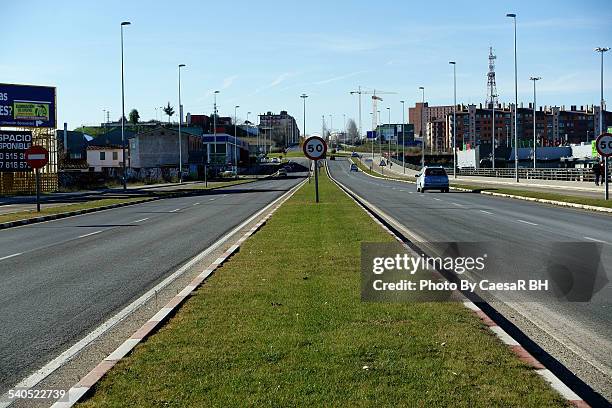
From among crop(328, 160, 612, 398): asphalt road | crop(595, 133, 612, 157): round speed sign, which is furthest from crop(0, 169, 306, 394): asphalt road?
crop(595, 133, 612, 157): round speed sign

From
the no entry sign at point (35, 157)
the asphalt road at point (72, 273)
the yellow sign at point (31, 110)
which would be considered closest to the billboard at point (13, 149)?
the yellow sign at point (31, 110)

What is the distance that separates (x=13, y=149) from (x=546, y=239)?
46.2 m

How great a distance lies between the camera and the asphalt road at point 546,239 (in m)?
7.45

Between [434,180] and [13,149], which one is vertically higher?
[13,149]

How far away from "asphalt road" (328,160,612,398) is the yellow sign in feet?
128

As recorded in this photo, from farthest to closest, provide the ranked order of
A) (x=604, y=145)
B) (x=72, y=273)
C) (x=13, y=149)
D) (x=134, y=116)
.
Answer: (x=134, y=116) < (x=13, y=149) < (x=604, y=145) < (x=72, y=273)

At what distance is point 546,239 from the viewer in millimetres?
17062

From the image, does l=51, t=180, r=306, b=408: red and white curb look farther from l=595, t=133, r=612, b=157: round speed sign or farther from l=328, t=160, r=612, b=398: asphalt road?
l=595, t=133, r=612, b=157: round speed sign

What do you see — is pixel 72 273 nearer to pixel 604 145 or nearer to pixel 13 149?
pixel 604 145

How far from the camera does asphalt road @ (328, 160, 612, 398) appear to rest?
24.4 ft

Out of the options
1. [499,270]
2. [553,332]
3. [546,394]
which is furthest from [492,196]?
[546,394]

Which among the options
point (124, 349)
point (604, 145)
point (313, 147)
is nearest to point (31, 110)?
point (313, 147)

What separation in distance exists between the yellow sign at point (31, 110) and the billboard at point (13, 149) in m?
4.70

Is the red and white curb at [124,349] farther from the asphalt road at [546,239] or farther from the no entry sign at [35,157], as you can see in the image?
the no entry sign at [35,157]
